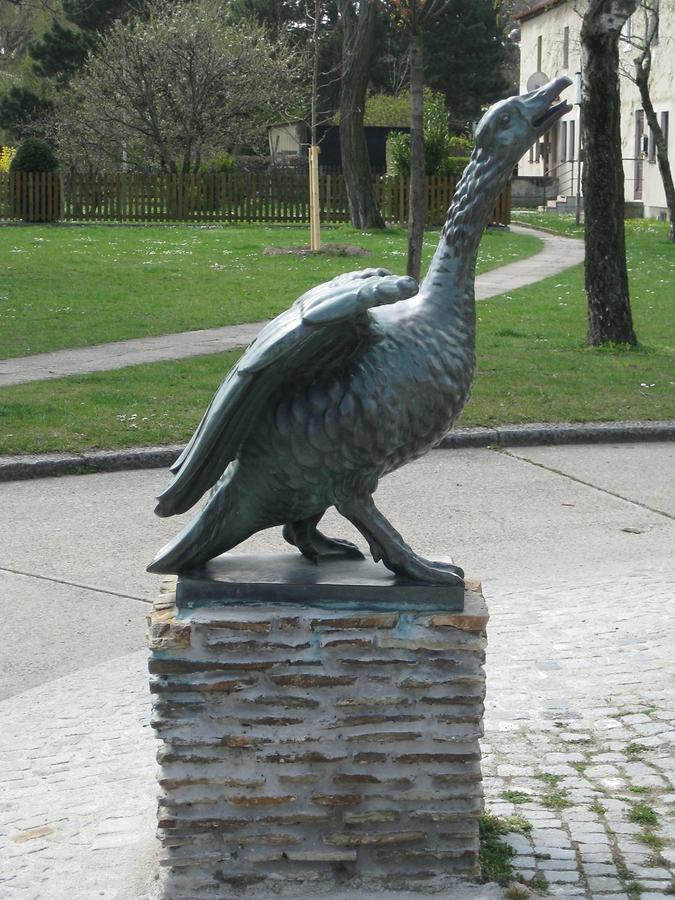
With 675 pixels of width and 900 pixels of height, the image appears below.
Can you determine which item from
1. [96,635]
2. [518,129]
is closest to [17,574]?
[96,635]

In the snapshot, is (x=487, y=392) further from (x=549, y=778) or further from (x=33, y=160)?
(x=33, y=160)

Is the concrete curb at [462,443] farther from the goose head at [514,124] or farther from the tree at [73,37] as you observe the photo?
the tree at [73,37]

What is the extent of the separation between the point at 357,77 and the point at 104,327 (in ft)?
49.8

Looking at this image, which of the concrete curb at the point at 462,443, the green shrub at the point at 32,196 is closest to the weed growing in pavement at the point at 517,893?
the concrete curb at the point at 462,443

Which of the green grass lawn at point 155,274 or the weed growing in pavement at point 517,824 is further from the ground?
the green grass lawn at point 155,274

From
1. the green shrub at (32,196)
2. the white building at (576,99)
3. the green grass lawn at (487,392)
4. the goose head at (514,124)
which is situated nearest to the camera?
the goose head at (514,124)

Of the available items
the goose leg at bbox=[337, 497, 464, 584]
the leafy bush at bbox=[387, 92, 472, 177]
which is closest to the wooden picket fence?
the leafy bush at bbox=[387, 92, 472, 177]

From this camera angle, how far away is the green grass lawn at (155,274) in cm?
1470

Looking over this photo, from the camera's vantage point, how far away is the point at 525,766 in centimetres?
437

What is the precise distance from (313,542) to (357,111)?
25483 millimetres

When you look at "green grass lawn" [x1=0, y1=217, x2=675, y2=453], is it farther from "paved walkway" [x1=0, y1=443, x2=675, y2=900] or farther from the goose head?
the goose head

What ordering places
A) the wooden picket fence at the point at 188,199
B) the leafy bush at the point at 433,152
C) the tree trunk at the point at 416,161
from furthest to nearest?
the wooden picket fence at the point at 188,199 → the leafy bush at the point at 433,152 → the tree trunk at the point at 416,161

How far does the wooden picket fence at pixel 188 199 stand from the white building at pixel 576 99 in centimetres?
683

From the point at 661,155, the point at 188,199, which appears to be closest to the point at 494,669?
the point at 661,155
